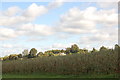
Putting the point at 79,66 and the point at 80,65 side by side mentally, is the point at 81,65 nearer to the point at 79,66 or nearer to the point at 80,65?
the point at 80,65

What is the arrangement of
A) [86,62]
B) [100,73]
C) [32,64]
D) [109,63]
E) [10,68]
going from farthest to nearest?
[10,68] < [32,64] < [86,62] < [109,63] < [100,73]

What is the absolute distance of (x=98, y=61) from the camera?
53.7 feet

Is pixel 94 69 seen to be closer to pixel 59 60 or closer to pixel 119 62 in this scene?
pixel 119 62

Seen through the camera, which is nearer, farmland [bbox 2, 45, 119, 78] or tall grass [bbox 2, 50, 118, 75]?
farmland [bbox 2, 45, 119, 78]

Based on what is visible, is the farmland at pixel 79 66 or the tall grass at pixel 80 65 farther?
the tall grass at pixel 80 65

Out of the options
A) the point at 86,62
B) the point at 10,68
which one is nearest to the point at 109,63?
the point at 86,62

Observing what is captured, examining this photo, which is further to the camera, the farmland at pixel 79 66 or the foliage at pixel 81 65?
the foliage at pixel 81 65

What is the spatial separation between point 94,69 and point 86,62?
140cm

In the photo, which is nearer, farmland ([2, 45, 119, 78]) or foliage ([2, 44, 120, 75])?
farmland ([2, 45, 119, 78])

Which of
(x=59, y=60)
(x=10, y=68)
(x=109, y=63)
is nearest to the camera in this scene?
(x=109, y=63)

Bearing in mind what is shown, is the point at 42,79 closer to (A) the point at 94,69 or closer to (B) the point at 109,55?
(A) the point at 94,69

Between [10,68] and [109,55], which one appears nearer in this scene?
[109,55]

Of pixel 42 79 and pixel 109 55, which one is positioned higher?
pixel 109 55

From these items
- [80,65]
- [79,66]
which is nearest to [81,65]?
[80,65]
